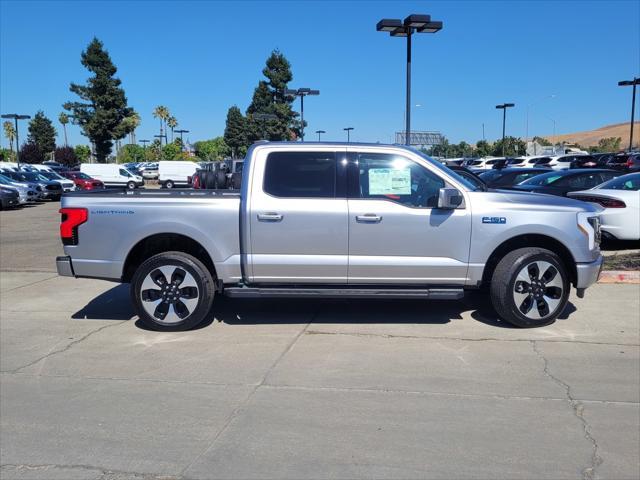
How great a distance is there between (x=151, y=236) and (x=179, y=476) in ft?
11.0

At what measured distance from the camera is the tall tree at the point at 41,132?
290ft

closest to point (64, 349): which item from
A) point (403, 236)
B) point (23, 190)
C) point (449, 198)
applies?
point (403, 236)

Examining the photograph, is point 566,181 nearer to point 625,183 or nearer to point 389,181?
point 625,183

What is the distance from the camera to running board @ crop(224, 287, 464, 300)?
6.21 m

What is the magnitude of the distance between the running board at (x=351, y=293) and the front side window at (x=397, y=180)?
949 mm

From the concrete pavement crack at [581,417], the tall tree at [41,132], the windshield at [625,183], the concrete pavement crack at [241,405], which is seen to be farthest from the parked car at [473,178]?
the tall tree at [41,132]

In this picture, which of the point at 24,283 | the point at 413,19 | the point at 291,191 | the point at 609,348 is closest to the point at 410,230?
the point at 291,191

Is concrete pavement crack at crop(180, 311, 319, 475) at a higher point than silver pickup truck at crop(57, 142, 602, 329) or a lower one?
lower

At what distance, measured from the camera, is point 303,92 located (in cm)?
3136

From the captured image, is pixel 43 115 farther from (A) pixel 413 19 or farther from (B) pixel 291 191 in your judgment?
(B) pixel 291 191

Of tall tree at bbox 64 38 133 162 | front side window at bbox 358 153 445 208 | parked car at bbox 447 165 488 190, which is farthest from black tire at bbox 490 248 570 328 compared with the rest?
tall tree at bbox 64 38 133 162

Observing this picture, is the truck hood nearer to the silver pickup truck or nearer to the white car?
the silver pickup truck

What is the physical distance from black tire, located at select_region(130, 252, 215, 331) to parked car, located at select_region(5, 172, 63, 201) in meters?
27.0

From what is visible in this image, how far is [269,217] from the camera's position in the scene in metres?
6.21
